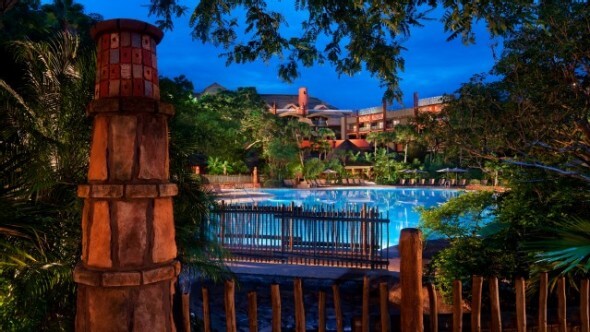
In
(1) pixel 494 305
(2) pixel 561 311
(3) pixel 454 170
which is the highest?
(3) pixel 454 170

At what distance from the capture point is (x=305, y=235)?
366 inches

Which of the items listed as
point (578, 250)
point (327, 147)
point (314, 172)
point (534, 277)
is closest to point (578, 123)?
point (534, 277)

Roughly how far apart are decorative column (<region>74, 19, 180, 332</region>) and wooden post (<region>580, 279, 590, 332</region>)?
2876 mm

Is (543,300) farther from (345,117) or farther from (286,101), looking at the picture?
(286,101)

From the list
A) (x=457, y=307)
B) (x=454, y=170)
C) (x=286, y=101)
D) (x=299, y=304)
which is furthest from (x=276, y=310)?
(x=286, y=101)

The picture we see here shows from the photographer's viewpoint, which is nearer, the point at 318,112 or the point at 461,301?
the point at 461,301

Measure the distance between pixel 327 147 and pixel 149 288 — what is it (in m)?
42.6

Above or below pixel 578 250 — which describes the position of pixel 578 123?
above

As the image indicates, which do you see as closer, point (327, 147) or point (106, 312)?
point (106, 312)

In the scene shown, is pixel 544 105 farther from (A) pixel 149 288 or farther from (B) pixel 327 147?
(B) pixel 327 147

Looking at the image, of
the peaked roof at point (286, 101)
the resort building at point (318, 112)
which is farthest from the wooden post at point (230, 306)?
the peaked roof at point (286, 101)

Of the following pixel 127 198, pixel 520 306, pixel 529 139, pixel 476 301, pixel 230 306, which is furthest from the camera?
pixel 529 139

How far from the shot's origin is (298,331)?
9.18 feet

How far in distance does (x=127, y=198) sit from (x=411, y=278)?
1.63m
